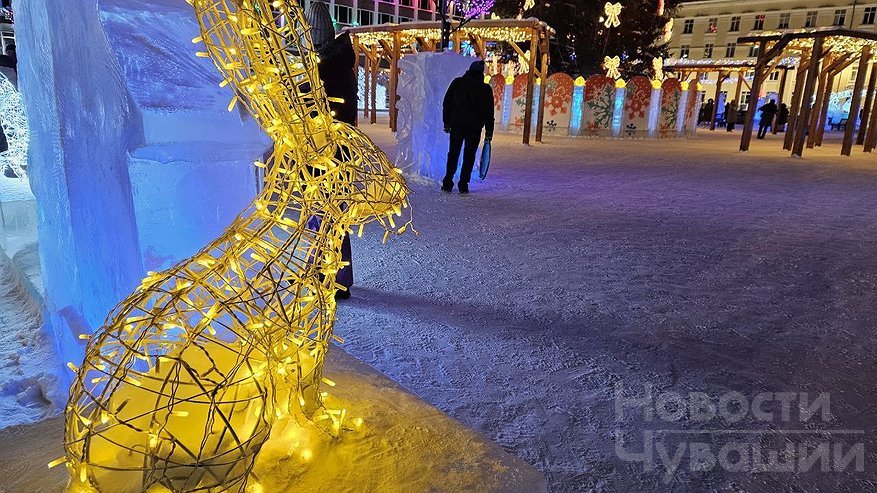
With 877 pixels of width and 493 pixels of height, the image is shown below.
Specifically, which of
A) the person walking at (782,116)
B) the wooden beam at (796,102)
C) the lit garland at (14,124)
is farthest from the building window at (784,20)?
the lit garland at (14,124)

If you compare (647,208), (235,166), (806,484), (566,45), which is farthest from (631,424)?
(566,45)

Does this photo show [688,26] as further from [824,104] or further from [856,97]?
[856,97]

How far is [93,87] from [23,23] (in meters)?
0.83

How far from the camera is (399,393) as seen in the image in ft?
6.02

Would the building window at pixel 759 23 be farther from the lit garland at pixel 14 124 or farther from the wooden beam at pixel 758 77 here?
the lit garland at pixel 14 124

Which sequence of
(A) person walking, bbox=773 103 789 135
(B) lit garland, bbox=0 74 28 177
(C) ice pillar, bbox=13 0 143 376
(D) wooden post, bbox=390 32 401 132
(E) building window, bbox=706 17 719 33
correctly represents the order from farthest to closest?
(E) building window, bbox=706 17 719 33 → (A) person walking, bbox=773 103 789 135 → (D) wooden post, bbox=390 32 401 132 → (B) lit garland, bbox=0 74 28 177 → (C) ice pillar, bbox=13 0 143 376

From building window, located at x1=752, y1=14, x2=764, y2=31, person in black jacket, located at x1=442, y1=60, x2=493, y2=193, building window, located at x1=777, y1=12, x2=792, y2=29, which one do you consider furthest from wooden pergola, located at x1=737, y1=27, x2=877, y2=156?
building window, located at x1=752, y1=14, x2=764, y2=31

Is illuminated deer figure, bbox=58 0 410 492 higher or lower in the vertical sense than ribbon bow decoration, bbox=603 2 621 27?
lower

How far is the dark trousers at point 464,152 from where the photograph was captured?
6527 mm

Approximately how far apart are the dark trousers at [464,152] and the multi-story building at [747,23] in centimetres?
3709

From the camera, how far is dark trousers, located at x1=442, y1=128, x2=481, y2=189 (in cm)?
653

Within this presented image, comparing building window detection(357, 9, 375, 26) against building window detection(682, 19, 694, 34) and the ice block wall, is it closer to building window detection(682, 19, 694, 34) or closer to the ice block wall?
building window detection(682, 19, 694, 34)

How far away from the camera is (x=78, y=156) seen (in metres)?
2.07

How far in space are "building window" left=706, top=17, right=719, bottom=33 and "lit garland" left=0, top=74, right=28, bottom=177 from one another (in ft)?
164
